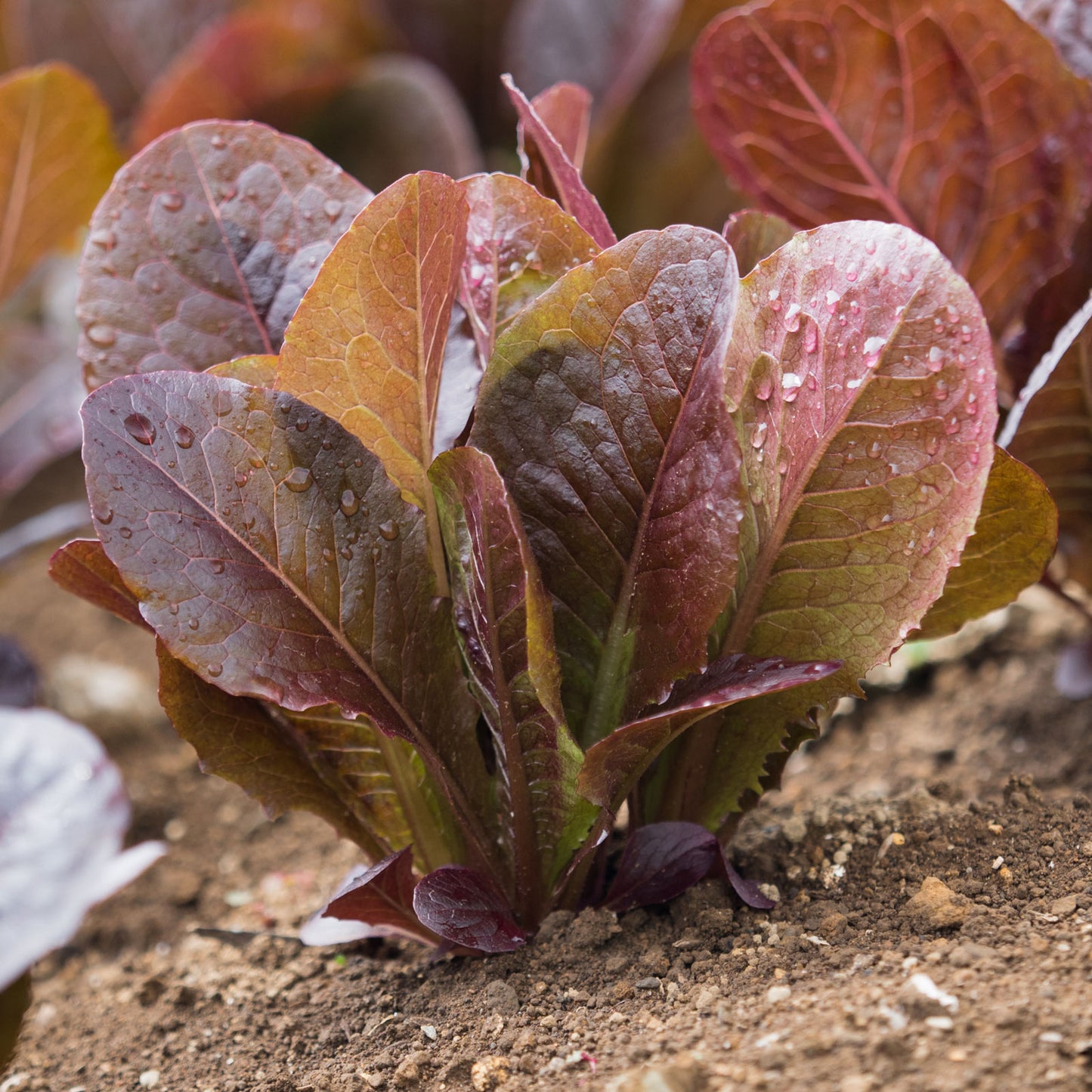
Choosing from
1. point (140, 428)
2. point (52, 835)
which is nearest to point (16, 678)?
point (52, 835)

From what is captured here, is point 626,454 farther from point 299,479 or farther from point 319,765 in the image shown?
point 319,765

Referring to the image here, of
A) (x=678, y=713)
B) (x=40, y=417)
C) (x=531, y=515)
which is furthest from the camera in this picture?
(x=40, y=417)

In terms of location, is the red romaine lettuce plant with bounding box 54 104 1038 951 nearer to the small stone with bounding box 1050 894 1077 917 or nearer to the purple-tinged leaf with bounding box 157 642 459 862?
the purple-tinged leaf with bounding box 157 642 459 862

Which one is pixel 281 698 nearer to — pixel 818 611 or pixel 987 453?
pixel 818 611

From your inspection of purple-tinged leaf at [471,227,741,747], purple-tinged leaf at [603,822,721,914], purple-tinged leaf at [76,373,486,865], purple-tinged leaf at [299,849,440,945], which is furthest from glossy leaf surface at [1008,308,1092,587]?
purple-tinged leaf at [299,849,440,945]

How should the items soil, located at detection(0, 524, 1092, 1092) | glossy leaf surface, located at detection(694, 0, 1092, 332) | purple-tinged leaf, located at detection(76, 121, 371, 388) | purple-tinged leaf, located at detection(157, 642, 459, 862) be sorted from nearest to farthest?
soil, located at detection(0, 524, 1092, 1092) < purple-tinged leaf, located at detection(157, 642, 459, 862) < purple-tinged leaf, located at detection(76, 121, 371, 388) < glossy leaf surface, located at detection(694, 0, 1092, 332)

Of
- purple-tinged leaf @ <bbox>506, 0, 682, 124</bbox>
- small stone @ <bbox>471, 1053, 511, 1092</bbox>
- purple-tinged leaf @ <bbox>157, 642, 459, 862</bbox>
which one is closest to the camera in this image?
small stone @ <bbox>471, 1053, 511, 1092</bbox>
